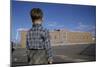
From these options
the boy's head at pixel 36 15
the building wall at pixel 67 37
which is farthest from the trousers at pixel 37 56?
the boy's head at pixel 36 15

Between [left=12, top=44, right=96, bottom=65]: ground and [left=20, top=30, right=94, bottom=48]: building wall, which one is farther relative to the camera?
[left=20, top=30, right=94, bottom=48]: building wall

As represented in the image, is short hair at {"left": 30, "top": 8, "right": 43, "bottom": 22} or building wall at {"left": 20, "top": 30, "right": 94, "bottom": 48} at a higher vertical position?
short hair at {"left": 30, "top": 8, "right": 43, "bottom": 22}

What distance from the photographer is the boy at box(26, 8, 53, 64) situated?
2729 mm

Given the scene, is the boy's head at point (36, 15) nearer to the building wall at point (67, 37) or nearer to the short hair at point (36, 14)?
the short hair at point (36, 14)

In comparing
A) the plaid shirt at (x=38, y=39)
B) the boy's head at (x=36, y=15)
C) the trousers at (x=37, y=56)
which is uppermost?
the boy's head at (x=36, y=15)

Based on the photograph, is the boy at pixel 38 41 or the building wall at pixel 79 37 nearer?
the boy at pixel 38 41

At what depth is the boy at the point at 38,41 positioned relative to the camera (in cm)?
273

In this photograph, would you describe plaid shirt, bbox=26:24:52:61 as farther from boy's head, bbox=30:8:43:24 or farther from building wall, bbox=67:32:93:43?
building wall, bbox=67:32:93:43

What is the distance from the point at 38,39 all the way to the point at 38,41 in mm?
28

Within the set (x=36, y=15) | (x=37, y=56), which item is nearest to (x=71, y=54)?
(x=37, y=56)

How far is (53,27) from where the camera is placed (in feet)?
9.20

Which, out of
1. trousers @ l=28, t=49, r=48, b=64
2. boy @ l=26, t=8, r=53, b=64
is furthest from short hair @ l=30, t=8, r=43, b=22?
trousers @ l=28, t=49, r=48, b=64
